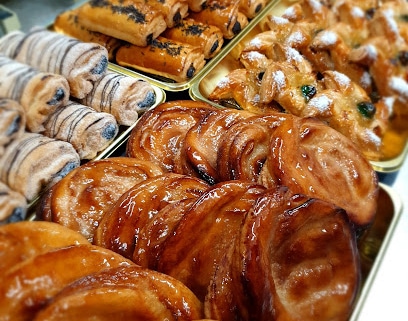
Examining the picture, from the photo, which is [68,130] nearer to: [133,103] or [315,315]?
[133,103]

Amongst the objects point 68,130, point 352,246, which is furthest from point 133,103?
point 352,246

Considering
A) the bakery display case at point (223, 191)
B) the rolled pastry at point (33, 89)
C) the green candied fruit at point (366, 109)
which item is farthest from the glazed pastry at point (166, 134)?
the green candied fruit at point (366, 109)

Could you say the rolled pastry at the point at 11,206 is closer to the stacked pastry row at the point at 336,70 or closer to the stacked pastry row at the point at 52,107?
the stacked pastry row at the point at 52,107

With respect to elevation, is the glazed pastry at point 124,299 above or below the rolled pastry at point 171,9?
below

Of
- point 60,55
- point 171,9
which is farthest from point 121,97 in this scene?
point 171,9

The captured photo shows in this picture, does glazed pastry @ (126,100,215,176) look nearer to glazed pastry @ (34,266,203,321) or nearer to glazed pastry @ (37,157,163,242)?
glazed pastry @ (37,157,163,242)

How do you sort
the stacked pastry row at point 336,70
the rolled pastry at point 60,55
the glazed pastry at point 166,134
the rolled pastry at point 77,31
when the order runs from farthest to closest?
the rolled pastry at point 77,31 < the stacked pastry row at point 336,70 < the glazed pastry at point 166,134 < the rolled pastry at point 60,55
